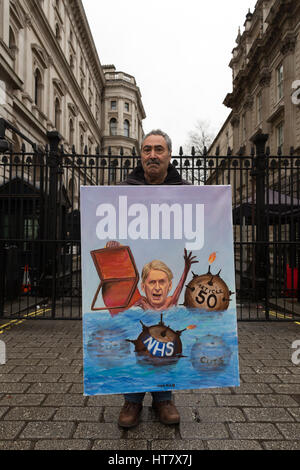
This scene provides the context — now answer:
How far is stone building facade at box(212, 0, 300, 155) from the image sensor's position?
1841cm

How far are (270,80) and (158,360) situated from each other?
25.2 m

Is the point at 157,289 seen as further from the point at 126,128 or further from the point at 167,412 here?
the point at 126,128

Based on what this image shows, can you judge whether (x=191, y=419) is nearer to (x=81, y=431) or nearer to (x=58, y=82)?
(x=81, y=431)

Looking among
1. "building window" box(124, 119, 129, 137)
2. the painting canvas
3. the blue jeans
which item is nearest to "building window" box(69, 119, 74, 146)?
"building window" box(124, 119, 129, 137)

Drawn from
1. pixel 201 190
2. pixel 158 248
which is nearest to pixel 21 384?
pixel 158 248

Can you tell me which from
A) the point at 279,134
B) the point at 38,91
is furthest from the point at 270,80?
the point at 38,91

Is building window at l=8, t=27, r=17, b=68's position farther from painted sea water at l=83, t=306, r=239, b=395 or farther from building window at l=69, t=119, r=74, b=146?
painted sea water at l=83, t=306, r=239, b=395

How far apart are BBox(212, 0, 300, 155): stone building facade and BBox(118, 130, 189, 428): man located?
13.9 meters

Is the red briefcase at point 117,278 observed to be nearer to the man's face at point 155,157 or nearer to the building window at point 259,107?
the man's face at point 155,157

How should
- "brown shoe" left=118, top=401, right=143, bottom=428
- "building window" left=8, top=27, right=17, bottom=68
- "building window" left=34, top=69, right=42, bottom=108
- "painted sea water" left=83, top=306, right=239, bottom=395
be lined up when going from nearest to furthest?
"painted sea water" left=83, top=306, right=239, bottom=395 → "brown shoe" left=118, top=401, right=143, bottom=428 → "building window" left=8, top=27, right=17, bottom=68 → "building window" left=34, top=69, right=42, bottom=108

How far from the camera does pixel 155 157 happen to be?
2.54m

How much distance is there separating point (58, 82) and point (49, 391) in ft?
83.7

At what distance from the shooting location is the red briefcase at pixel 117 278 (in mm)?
2229
